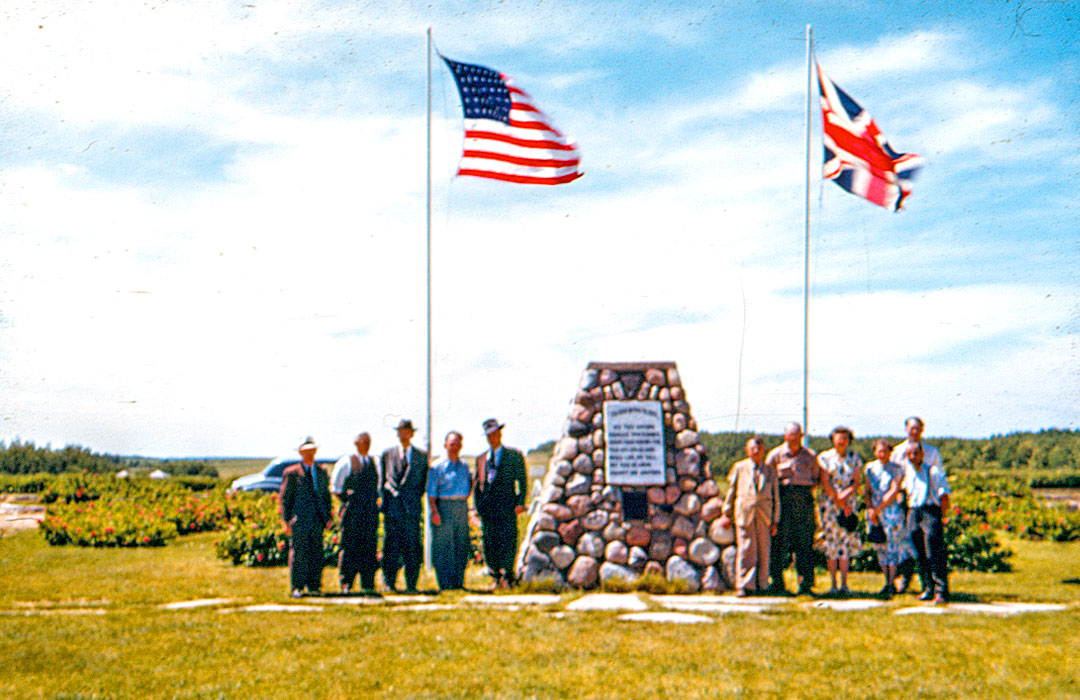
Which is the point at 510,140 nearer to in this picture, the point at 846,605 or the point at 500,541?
the point at 500,541

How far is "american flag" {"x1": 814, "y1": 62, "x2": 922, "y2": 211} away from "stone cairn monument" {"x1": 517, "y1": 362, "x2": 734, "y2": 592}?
3.25 m

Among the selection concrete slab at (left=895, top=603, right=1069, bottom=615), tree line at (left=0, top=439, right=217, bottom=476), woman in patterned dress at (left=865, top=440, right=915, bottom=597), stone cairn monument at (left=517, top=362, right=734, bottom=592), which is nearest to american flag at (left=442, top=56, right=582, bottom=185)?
stone cairn monument at (left=517, top=362, right=734, bottom=592)

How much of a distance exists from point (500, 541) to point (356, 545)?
1502mm

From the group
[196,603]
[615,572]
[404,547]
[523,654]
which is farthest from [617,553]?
[196,603]

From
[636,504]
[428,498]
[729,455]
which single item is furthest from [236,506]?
[729,455]

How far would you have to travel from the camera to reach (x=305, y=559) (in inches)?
368

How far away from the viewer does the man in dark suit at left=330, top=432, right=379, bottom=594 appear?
31.5ft

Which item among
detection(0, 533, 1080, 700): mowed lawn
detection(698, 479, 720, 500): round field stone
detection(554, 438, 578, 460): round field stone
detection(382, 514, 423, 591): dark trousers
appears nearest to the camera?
detection(0, 533, 1080, 700): mowed lawn

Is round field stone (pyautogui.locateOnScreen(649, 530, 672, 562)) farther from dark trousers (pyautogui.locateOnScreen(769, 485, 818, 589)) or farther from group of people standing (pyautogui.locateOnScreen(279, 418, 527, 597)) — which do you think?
group of people standing (pyautogui.locateOnScreen(279, 418, 527, 597))

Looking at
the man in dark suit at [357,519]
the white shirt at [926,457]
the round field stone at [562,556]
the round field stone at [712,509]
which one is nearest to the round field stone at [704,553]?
the round field stone at [712,509]

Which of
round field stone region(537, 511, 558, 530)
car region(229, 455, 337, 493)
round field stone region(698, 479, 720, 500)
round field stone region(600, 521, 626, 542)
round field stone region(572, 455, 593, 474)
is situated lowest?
car region(229, 455, 337, 493)

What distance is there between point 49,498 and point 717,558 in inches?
673

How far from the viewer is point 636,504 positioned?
984cm

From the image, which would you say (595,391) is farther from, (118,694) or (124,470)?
(124,470)
